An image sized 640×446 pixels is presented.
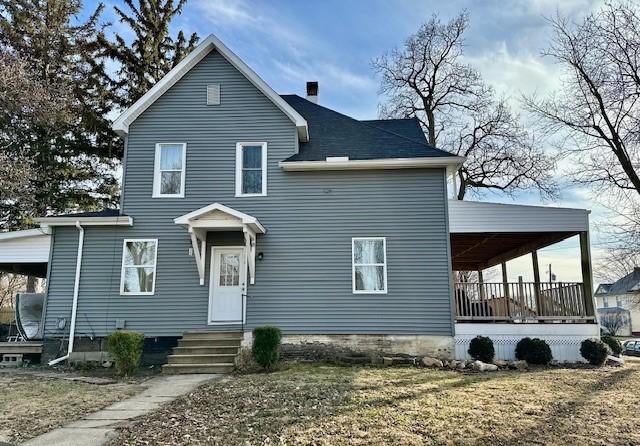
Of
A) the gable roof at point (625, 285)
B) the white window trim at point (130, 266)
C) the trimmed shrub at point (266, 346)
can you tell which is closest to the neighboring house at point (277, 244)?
the white window trim at point (130, 266)

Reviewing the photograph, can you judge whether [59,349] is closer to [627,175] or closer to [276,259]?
[276,259]

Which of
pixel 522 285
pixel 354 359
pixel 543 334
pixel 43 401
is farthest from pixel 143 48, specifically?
pixel 543 334

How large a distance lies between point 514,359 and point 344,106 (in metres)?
12.1

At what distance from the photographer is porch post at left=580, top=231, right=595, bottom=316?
36.8ft

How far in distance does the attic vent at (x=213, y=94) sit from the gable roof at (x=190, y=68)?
752 mm

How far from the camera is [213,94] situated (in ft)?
40.2

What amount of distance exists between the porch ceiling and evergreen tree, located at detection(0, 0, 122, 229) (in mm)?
15588

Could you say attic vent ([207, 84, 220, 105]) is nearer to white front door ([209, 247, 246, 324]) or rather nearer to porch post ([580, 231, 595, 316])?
white front door ([209, 247, 246, 324])

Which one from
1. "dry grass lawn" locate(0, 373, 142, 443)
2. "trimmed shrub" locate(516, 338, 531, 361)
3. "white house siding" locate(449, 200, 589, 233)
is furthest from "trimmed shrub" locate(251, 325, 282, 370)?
"trimmed shrub" locate(516, 338, 531, 361)

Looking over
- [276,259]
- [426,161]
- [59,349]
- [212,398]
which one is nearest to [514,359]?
[426,161]

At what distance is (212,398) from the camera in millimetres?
6691

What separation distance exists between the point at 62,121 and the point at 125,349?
43.8ft

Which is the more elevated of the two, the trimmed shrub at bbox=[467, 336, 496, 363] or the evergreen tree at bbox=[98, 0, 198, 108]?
the evergreen tree at bbox=[98, 0, 198, 108]

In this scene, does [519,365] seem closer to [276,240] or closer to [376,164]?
[376,164]
